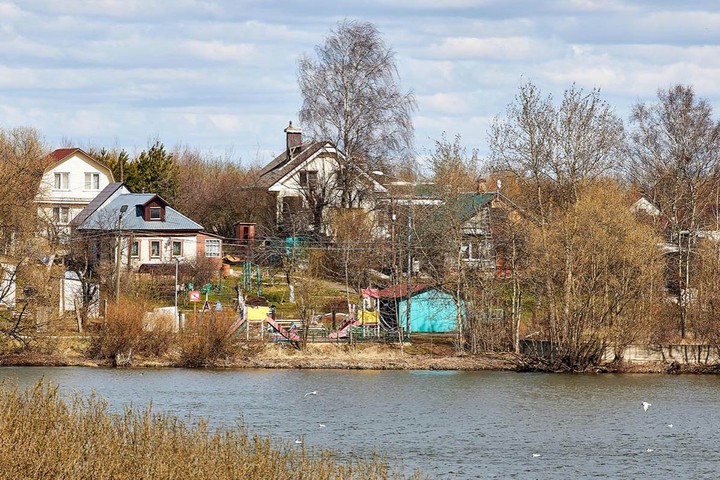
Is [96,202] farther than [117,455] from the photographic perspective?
Yes

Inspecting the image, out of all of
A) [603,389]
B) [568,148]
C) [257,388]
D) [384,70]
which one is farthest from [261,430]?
[384,70]

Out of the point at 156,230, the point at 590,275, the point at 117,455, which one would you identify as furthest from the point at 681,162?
the point at 117,455

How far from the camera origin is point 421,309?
177ft

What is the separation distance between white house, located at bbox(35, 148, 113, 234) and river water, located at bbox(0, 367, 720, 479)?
124ft

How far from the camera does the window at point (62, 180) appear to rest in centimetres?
8125

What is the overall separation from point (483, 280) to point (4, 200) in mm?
20210

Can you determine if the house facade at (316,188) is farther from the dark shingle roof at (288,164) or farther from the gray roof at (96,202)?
the gray roof at (96,202)

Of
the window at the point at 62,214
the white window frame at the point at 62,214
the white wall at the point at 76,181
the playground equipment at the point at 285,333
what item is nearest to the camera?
the playground equipment at the point at 285,333

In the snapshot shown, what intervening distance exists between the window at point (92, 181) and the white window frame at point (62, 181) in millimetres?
1338

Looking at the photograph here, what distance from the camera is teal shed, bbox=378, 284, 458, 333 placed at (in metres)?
51.8

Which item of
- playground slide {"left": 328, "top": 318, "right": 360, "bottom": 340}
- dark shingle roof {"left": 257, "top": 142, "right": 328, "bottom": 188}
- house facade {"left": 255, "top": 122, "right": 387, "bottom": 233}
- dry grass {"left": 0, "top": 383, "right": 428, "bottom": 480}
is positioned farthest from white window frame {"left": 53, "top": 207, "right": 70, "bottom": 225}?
dry grass {"left": 0, "top": 383, "right": 428, "bottom": 480}

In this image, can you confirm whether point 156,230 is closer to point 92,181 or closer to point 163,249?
point 163,249

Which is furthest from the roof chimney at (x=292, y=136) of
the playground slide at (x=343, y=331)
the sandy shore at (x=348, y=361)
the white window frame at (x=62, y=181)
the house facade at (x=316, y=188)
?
the sandy shore at (x=348, y=361)

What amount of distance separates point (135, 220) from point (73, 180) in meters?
13.0
